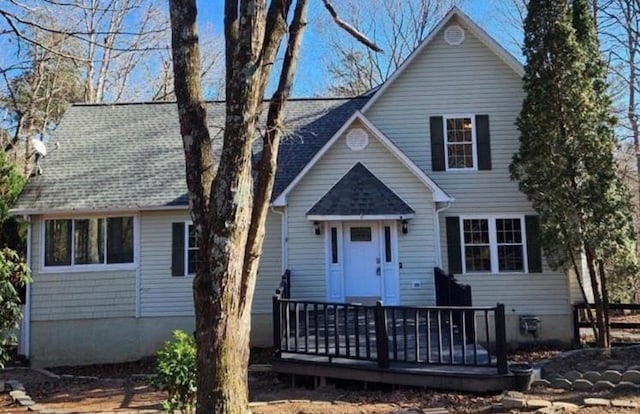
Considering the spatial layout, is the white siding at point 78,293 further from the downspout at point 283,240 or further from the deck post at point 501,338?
the deck post at point 501,338

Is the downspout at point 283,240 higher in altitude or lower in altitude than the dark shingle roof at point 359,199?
lower

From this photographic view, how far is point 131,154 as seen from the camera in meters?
13.1

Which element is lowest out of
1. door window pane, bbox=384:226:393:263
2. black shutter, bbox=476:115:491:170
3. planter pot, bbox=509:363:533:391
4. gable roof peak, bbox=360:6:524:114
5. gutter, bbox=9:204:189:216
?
planter pot, bbox=509:363:533:391

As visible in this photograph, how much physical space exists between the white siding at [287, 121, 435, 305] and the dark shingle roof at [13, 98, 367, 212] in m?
0.87

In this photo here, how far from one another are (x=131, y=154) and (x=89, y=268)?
130 inches

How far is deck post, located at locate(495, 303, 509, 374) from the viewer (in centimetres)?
685

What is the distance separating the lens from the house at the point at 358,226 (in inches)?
448

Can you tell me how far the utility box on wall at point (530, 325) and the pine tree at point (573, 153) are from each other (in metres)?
1.37

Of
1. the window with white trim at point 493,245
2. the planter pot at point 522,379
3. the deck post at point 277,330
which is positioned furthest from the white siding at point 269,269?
the planter pot at point 522,379

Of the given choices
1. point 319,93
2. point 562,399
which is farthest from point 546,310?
point 319,93

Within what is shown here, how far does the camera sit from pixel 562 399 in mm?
6566

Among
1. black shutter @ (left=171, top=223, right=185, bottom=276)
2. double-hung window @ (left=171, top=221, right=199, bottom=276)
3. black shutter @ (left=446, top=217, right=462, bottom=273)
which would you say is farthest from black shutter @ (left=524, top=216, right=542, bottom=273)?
black shutter @ (left=171, top=223, right=185, bottom=276)

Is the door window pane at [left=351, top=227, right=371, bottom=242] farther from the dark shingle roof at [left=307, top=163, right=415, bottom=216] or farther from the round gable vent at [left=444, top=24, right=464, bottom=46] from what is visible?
the round gable vent at [left=444, top=24, right=464, bottom=46]

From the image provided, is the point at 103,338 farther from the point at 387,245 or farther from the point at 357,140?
the point at 357,140
